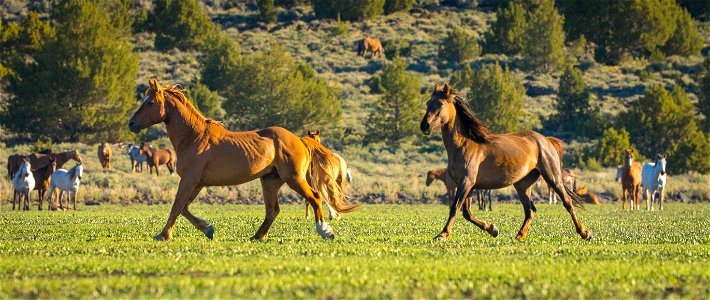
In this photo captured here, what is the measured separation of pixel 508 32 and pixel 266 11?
2825cm

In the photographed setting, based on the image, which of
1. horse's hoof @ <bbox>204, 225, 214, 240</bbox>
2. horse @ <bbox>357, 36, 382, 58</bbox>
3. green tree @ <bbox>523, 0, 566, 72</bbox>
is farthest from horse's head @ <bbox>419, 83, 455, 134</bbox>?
horse @ <bbox>357, 36, 382, 58</bbox>

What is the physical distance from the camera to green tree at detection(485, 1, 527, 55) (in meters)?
93.2

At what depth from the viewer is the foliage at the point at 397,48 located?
9944 cm

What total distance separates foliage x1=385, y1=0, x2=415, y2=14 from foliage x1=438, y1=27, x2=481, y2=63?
20.1 m

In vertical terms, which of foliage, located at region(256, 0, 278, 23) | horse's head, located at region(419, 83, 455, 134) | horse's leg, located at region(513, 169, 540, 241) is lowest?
foliage, located at region(256, 0, 278, 23)

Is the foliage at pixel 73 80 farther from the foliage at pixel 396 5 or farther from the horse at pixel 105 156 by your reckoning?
the foliage at pixel 396 5

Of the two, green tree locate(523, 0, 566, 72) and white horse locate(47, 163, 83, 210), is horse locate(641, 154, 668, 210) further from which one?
green tree locate(523, 0, 566, 72)

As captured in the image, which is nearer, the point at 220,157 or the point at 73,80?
the point at 220,157

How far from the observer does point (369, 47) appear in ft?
325

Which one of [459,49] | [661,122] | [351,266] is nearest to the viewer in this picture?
[351,266]

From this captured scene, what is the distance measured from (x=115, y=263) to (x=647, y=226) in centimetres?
1355

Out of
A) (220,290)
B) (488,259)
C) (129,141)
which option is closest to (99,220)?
(488,259)

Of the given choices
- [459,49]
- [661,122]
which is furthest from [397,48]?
[661,122]

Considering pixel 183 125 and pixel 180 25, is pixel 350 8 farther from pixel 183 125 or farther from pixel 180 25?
pixel 183 125
